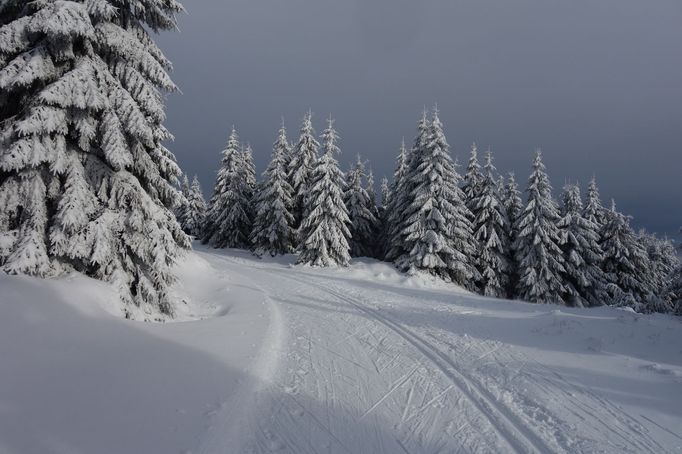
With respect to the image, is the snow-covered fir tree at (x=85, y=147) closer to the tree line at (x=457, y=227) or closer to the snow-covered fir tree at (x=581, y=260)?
the tree line at (x=457, y=227)

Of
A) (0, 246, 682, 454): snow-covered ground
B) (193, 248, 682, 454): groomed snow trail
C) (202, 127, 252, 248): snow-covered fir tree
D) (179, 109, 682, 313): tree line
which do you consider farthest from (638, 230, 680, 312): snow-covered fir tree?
(202, 127, 252, 248): snow-covered fir tree

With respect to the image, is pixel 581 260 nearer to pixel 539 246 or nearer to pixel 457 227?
pixel 539 246

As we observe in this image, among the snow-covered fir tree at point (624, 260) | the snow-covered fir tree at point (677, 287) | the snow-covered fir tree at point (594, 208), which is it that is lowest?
the snow-covered fir tree at point (677, 287)

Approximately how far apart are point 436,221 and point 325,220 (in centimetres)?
843

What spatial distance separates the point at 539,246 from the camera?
28422 millimetres

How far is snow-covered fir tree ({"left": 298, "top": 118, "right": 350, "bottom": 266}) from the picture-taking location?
28188 millimetres

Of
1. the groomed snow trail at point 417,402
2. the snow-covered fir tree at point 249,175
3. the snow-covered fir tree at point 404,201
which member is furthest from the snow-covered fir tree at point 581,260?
the snow-covered fir tree at point 249,175

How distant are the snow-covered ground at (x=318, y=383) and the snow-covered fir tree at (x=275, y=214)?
72.9 feet

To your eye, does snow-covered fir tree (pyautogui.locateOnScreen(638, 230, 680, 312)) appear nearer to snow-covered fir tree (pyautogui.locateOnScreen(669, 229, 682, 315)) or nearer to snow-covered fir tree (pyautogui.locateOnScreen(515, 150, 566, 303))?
snow-covered fir tree (pyautogui.locateOnScreen(515, 150, 566, 303))

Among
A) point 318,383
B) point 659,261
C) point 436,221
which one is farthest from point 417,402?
point 659,261

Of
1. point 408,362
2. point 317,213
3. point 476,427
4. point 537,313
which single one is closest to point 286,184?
point 317,213

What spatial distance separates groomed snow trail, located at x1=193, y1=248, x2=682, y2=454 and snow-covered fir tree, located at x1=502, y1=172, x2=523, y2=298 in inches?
852

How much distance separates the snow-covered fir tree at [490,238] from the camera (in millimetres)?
29734

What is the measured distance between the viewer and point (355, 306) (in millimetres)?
14383
